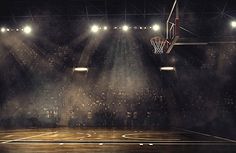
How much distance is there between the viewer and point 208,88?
818 inches

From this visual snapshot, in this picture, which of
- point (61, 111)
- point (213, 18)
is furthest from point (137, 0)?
point (61, 111)

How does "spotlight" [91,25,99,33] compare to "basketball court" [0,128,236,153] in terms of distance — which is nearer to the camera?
"basketball court" [0,128,236,153]

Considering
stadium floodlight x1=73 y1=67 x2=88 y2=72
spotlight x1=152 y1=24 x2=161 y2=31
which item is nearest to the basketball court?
spotlight x1=152 y1=24 x2=161 y2=31

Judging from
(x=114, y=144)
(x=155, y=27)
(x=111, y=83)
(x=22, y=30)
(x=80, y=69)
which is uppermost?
(x=22, y=30)

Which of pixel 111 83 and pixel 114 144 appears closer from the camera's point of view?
pixel 114 144

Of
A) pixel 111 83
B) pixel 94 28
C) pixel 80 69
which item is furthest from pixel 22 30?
pixel 111 83

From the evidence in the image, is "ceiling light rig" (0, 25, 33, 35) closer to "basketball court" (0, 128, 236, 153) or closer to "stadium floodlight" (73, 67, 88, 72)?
"stadium floodlight" (73, 67, 88, 72)

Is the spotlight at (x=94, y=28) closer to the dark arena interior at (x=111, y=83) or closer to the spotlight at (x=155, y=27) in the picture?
the dark arena interior at (x=111, y=83)

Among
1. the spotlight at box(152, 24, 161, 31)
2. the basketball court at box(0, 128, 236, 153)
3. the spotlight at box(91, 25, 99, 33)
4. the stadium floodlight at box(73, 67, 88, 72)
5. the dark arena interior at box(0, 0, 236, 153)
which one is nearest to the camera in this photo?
the basketball court at box(0, 128, 236, 153)

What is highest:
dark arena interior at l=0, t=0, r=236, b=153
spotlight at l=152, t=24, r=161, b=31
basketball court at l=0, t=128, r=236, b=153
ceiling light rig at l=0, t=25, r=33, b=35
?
ceiling light rig at l=0, t=25, r=33, b=35

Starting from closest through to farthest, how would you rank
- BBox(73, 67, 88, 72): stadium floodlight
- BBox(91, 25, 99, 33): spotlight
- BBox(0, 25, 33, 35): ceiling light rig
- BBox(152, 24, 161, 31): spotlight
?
BBox(152, 24, 161, 31): spotlight, BBox(91, 25, 99, 33): spotlight, BBox(0, 25, 33, 35): ceiling light rig, BBox(73, 67, 88, 72): stadium floodlight

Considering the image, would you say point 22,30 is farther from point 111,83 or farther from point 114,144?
point 114,144

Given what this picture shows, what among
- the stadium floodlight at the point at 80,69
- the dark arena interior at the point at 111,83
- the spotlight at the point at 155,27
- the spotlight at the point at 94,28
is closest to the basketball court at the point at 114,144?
the spotlight at the point at 155,27

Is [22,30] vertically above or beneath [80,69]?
above
